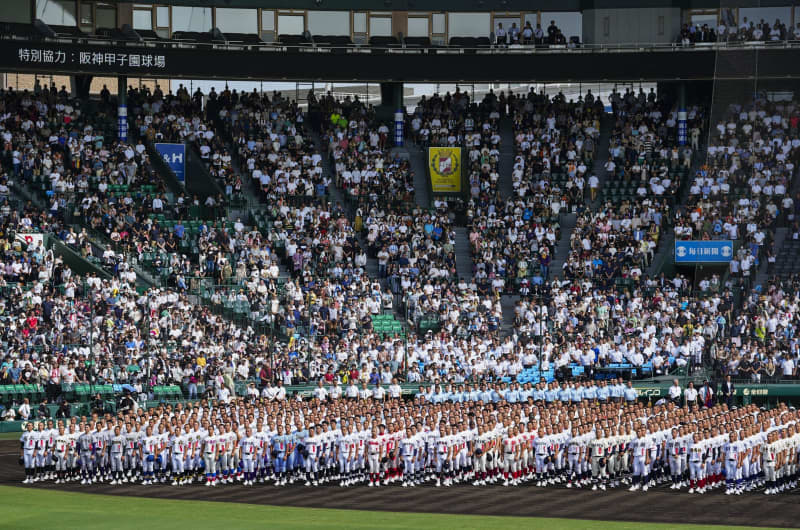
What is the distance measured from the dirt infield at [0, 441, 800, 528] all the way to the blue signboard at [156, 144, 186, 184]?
22791 millimetres

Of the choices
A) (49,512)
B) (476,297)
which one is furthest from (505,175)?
(49,512)

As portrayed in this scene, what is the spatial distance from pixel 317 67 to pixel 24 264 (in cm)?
1647

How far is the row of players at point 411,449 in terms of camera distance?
98.2ft

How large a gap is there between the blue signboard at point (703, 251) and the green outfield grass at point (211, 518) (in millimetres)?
19879

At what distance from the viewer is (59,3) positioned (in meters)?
54.7

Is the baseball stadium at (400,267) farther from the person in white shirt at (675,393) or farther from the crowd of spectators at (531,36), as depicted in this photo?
the person in white shirt at (675,393)

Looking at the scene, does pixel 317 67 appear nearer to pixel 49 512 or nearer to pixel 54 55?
pixel 54 55

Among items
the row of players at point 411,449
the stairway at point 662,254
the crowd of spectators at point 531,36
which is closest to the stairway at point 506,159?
the crowd of spectators at point 531,36

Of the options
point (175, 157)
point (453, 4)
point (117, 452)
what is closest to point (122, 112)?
point (175, 157)

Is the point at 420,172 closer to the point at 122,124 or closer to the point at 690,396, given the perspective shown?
the point at 122,124

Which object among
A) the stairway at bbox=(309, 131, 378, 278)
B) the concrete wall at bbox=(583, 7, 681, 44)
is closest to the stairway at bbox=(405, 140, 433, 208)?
the stairway at bbox=(309, 131, 378, 278)

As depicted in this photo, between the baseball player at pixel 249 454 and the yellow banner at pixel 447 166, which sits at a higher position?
the yellow banner at pixel 447 166

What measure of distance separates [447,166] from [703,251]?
12.9 m

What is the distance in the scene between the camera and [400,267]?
158 ft
